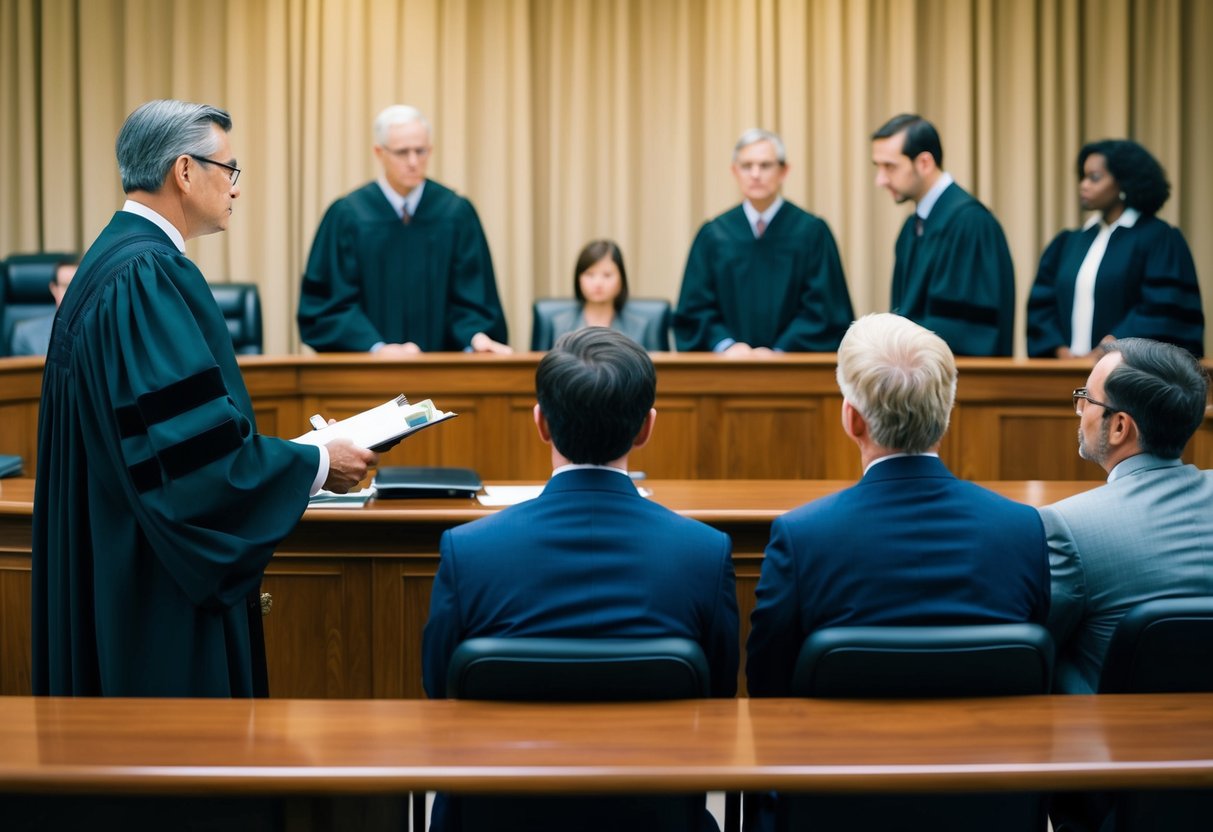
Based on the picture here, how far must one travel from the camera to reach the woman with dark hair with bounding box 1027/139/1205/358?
6.70 m

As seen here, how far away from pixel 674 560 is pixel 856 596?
301mm

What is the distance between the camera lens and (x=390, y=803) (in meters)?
2.31

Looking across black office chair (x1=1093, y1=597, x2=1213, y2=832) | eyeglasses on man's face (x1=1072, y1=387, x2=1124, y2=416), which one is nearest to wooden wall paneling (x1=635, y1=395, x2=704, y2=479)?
eyeglasses on man's face (x1=1072, y1=387, x2=1124, y2=416)

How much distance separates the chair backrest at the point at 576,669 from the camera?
6.72 feet

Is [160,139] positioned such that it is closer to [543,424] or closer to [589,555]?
[543,424]

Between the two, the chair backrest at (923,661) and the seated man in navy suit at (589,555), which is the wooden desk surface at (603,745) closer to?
the chair backrest at (923,661)

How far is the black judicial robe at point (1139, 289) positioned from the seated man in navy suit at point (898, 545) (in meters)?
4.55

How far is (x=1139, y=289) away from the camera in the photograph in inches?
269

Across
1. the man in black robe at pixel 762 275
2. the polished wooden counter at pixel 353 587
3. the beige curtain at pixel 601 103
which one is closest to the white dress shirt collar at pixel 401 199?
the man in black robe at pixel 762 275

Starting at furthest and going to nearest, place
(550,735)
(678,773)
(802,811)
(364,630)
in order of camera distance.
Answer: (364,630)
(802,811)
(550,735)
(678,773)

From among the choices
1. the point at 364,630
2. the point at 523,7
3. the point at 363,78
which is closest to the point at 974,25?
the point at 523,7

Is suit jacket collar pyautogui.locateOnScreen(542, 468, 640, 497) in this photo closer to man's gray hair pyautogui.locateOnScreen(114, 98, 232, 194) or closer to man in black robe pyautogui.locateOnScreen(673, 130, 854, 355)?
man's gray hair pyautogui.locateOnScreen(114, 98, 232, 194)

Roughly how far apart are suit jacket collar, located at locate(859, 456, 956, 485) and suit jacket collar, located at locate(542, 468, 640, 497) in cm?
41

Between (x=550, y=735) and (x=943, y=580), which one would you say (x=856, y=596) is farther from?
(x=550, y=735)
